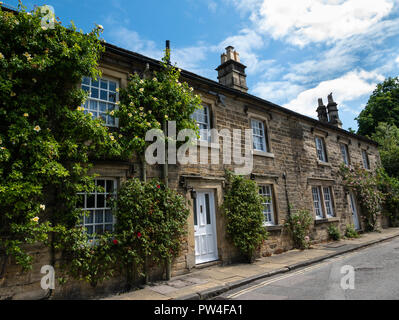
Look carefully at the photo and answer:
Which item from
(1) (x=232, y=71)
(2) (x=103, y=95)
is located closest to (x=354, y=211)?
(1) (x=232, y=71)

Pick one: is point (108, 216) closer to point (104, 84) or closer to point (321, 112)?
point (104, 84)

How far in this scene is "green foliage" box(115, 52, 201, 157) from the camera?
6.76 metres

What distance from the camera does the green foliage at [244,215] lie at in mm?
8508

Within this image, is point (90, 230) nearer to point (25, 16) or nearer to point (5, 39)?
point (5, 39)

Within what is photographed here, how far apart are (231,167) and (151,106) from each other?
382 cm

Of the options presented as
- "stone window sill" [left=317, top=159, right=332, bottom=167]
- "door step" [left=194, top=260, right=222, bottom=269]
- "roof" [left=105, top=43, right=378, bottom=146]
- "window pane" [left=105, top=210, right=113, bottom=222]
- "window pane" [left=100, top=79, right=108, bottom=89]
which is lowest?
"door step" [left=194, top=260, right=222, bottom=269]

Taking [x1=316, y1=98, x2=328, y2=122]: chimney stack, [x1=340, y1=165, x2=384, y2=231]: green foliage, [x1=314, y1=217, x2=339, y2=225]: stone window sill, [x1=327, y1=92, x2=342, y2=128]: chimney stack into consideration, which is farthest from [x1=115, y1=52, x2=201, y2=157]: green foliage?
[x1=327, y1=92, x2=342, y2=128]: chimney stack

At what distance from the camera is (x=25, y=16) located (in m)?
5.31

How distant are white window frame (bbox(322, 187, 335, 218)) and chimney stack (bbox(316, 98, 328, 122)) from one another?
23.5 feet

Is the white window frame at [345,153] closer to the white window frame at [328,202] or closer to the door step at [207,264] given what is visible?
the white window frame at [328,202]

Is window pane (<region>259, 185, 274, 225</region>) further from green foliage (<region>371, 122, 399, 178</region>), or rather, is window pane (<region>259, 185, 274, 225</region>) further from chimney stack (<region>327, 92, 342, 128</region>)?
green foliage (<region>371, 122, 399, 178</region>)

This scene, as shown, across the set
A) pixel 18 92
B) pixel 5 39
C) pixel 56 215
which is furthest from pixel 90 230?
pixel 5 39

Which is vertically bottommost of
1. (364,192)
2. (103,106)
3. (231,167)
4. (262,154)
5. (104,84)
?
(364,192)

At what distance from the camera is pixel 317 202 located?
13.3 meters
